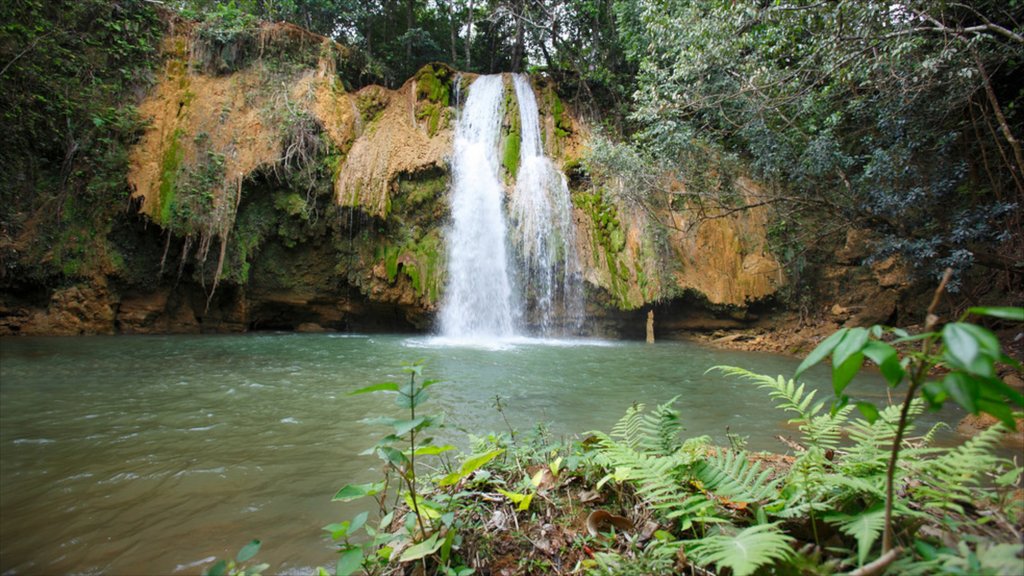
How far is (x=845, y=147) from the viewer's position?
34.6 ft

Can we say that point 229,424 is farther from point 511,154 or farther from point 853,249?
point 853,249

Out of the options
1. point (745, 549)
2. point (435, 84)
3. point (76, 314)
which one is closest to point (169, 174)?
point (76, 314)

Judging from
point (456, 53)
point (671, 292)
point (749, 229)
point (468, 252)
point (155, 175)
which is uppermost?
point (456, 53)

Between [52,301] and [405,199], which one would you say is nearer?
[52,301]

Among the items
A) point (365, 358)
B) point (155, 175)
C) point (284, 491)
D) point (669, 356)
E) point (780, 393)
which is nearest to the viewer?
point (780, 393)

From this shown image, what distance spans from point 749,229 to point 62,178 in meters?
17.0

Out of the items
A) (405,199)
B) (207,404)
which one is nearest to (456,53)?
(405,199)

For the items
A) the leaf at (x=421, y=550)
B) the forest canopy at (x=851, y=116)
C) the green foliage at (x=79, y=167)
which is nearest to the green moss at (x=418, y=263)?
the forest canopy at (x=851, y=116)

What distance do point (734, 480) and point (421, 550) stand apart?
107 cm

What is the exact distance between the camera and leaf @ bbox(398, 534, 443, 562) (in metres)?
→ 1.46

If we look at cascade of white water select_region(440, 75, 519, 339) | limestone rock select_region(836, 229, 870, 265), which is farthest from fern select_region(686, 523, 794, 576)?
limestone rock select_region(836, 229, 870, 265)

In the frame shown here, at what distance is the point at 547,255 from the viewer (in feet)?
40.8

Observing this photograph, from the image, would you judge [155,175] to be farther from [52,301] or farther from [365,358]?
[365,358]

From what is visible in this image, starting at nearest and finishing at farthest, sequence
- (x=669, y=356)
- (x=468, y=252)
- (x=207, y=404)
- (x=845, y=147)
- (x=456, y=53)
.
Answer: (x=207, y=404) → (x=669, y=356) → (x=845, y=147) → (x=468, y=252) → (x=456, y=53)
